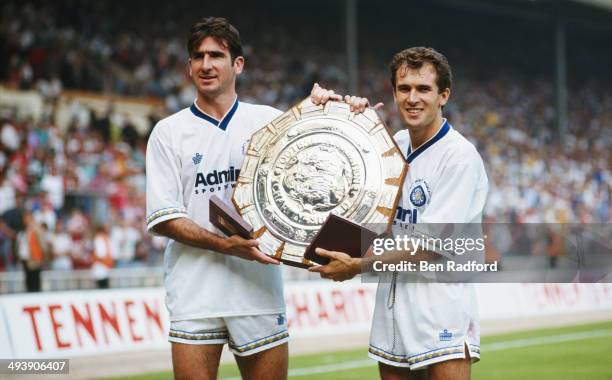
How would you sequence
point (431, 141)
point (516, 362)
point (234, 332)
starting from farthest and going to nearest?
point (516, 362)
point (234, 332)
point (431, 141)

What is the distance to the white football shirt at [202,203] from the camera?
439 centimetres

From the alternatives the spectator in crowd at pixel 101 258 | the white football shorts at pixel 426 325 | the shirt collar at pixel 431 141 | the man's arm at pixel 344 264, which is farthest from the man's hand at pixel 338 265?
the spectator in crowd at pixel 101 258

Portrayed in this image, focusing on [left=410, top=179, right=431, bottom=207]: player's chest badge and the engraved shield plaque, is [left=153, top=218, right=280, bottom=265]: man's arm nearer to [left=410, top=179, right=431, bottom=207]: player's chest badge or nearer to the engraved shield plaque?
the engraved shield plaque

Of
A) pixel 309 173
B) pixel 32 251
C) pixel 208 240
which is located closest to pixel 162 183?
pixel 208 240

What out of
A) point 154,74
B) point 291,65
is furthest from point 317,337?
point 291,65

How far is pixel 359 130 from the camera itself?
4.25 m

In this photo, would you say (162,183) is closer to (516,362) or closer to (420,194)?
(420,194)

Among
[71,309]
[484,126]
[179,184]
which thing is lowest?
[71,309]

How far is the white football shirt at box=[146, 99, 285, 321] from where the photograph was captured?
173 inches

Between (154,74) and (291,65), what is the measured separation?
5206 millimetres

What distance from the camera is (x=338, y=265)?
403cm

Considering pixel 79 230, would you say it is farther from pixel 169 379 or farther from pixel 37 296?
pixel 169 379

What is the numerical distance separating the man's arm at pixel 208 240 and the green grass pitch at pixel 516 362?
15.6ft

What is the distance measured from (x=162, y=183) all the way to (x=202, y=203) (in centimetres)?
21
